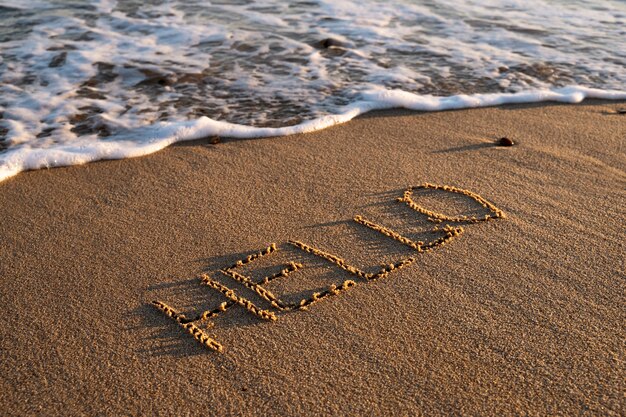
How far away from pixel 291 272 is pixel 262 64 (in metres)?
2.55

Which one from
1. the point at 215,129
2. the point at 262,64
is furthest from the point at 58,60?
the point at 215,129

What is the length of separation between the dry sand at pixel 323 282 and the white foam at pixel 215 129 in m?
0.10

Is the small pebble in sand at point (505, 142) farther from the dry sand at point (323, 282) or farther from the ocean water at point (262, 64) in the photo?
the ocean water at point (262, 64)

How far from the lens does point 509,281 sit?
2.20 meters

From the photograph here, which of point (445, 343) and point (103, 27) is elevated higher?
point (103, 27)

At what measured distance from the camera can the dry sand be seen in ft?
5.75

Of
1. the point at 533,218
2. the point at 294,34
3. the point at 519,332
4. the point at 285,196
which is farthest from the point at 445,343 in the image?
the point at 294,34

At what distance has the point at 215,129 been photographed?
3.38 m

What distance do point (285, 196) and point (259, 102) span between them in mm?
1251

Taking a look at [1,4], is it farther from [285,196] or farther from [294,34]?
[285,196]

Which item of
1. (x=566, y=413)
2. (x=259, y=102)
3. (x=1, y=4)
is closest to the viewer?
(x=566, y=413)

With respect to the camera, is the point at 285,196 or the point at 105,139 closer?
the point at 285,196

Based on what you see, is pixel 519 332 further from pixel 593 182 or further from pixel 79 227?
pixel 79 227

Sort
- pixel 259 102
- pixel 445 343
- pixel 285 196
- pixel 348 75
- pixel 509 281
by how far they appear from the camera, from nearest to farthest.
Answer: pixel 445 343
pixel 509 281
pixel 285 196
pixel 259 102
pixel 348 75
